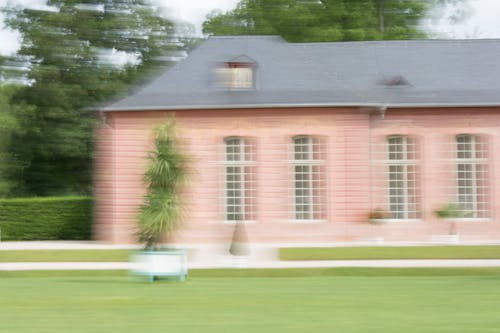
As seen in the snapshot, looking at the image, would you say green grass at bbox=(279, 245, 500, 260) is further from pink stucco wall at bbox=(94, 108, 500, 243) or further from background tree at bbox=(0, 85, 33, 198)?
background tree at bbox=(0, 85, 33, 198)

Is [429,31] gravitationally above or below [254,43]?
above

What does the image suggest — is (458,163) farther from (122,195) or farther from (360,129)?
(122,195)

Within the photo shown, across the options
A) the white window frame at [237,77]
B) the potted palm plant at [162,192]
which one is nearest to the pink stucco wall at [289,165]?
the white window frame at [237,77]

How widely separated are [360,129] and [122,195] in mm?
7604

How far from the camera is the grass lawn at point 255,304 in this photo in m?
10.1

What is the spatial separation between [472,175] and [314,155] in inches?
199

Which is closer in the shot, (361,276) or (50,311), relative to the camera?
(50,311)

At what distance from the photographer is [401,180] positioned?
28531 mm

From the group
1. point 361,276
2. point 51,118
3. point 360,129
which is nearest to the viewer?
point 361,276

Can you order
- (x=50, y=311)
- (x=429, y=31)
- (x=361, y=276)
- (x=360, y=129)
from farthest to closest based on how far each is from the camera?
(x=429, y=31)
(x=360, y=129)
(x=361, y=276)
(x=50, y=311)

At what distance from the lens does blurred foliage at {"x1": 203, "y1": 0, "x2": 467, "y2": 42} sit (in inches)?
1700

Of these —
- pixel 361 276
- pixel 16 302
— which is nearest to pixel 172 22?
pixel 361 276

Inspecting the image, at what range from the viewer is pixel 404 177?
28.5 m

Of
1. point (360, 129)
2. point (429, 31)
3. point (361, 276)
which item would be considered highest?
point (429, 31)
